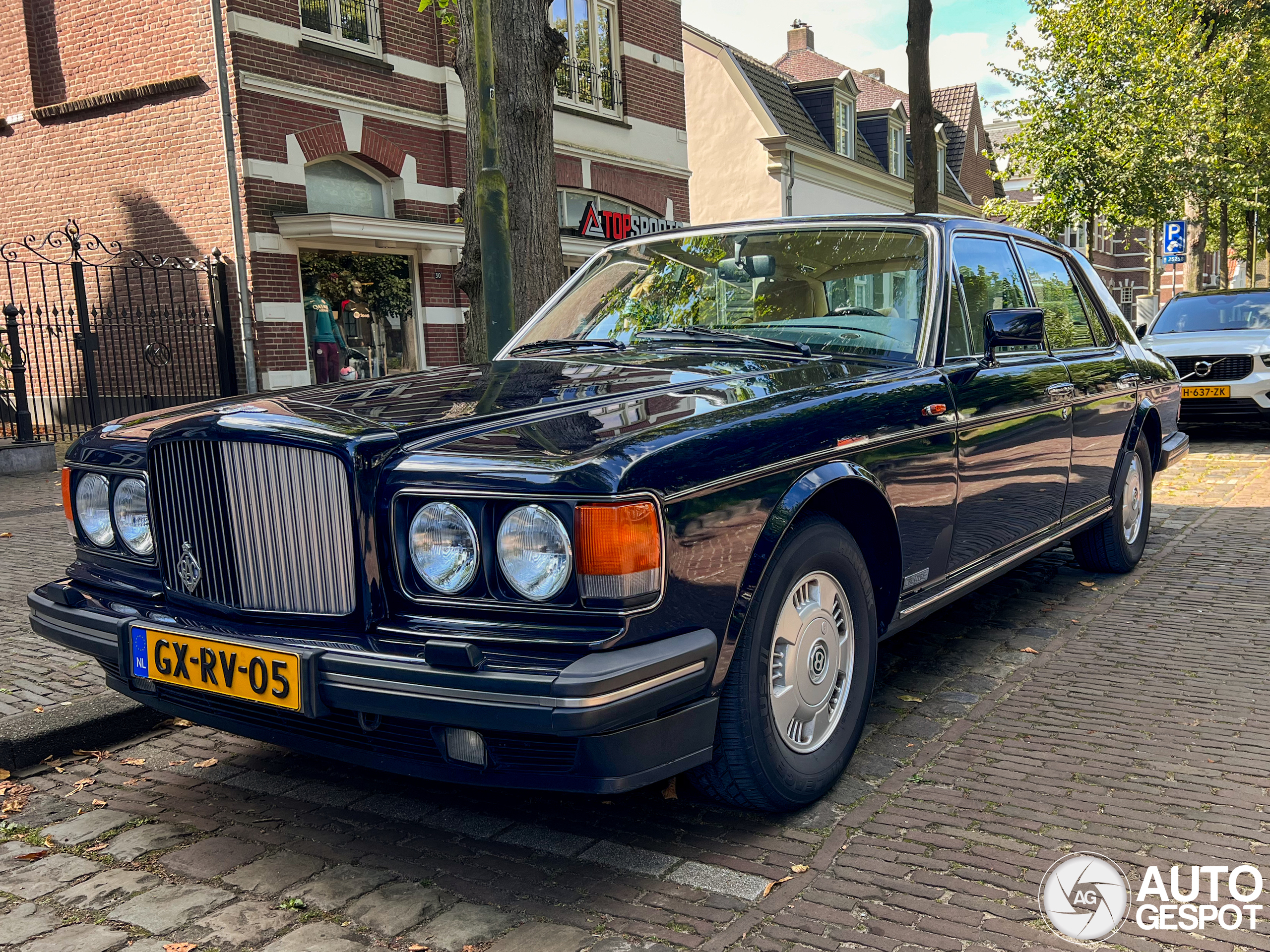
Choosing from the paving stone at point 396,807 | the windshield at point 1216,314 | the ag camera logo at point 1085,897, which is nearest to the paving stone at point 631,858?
the paving stone at point 396,807

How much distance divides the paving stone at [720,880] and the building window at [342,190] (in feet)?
38.2

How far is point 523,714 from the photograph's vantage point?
2.32 metres

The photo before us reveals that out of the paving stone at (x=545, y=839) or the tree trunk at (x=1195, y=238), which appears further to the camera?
the tree trunk at (x=1195, y=238)

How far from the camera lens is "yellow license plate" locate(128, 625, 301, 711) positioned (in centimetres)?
262

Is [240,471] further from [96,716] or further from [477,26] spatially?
[477,26]

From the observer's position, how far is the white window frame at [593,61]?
1775 cm

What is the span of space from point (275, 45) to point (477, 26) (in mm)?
8166

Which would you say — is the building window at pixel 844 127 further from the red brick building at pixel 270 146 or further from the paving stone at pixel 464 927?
the paving stone at pixel 464 927

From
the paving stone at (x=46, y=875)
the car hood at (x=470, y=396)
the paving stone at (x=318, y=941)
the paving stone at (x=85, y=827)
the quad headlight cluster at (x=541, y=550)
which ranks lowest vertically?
the paving stone at (x=85, y=827)

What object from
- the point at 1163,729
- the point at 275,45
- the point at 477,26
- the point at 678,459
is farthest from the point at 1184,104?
the point at 678,459

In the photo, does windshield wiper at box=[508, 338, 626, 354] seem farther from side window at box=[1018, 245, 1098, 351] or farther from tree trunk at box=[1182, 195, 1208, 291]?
tree trunk at box=[1182, 195, 1208, 291]

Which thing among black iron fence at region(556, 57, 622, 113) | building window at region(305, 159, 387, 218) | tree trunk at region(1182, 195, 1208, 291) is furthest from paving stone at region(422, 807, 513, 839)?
tree trunk at region(1182, 195, 1208, 291)

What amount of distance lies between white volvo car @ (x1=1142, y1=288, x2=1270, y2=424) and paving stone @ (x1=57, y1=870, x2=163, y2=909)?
1055cm

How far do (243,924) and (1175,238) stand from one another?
2067 cm
